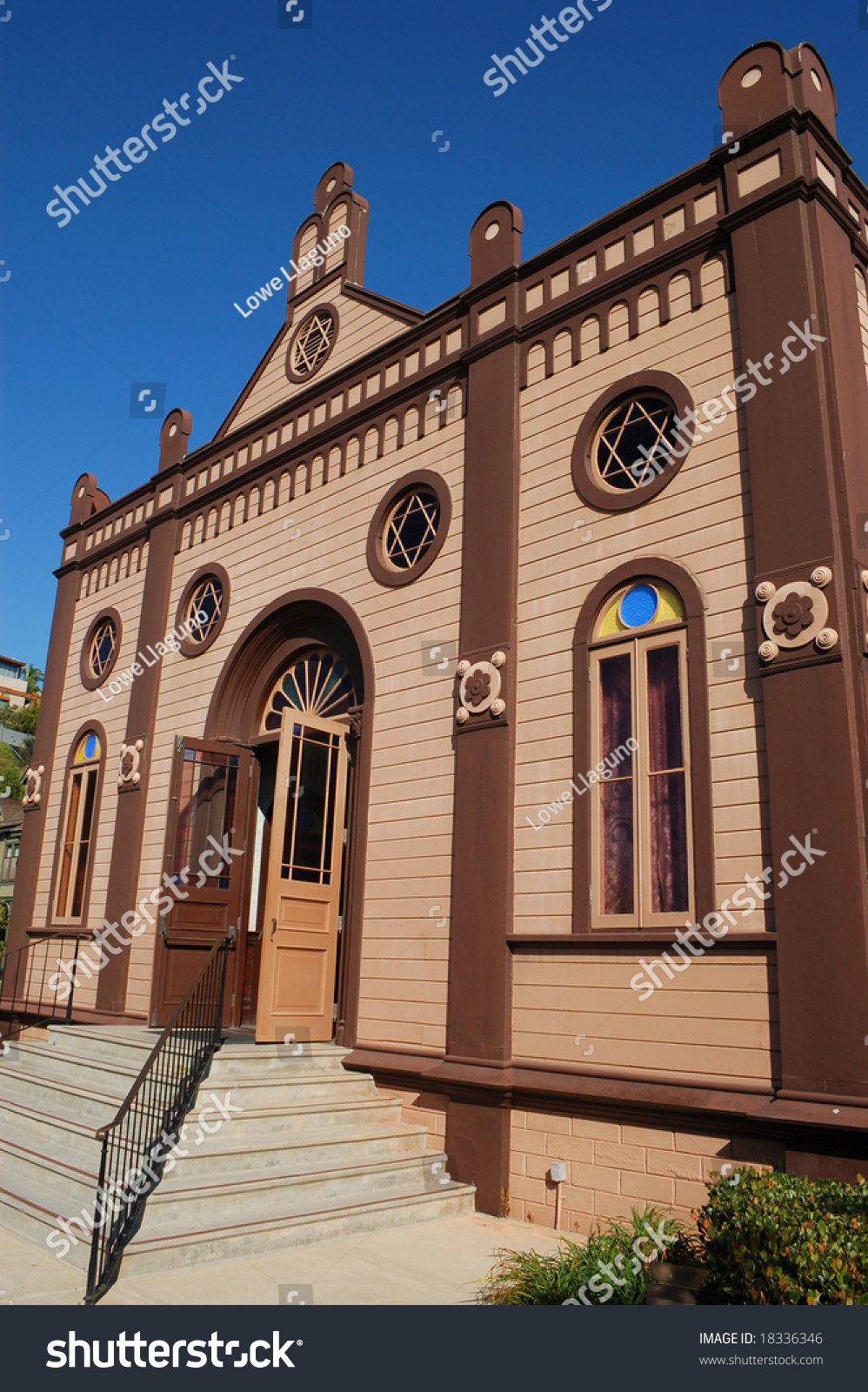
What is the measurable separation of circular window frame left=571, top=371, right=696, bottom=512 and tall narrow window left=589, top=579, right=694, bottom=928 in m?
0.70

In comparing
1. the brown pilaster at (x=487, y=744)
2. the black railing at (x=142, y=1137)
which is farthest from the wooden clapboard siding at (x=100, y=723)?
the brown pilaster at (x=487, y=744)

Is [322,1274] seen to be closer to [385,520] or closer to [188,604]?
[385,520]

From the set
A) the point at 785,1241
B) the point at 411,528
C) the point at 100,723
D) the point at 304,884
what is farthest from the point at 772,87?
the point at 100,723

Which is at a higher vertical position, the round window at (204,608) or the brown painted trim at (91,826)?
the round window at (204,608)

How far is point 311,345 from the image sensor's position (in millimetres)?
11531

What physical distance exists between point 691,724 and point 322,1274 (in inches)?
158

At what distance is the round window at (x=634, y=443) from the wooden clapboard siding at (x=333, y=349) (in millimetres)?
3388

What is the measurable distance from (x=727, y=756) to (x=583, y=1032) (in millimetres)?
2160

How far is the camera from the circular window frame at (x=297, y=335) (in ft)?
36.6

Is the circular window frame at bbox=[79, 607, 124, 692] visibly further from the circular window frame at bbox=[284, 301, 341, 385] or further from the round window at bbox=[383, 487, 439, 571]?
the round window at bbox=[383, 487, 439, 571]

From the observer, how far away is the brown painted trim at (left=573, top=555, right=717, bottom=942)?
20.8 feet

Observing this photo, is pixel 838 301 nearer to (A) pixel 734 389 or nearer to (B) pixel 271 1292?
(A) pixel 734 389

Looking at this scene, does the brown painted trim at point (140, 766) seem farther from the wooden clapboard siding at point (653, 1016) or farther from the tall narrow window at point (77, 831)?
the wooden clapboard siding at point (653, 1016)

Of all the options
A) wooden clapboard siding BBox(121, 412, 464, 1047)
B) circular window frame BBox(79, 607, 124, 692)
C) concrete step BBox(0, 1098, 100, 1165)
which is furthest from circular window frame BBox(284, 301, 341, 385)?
concrete step BBox(0, 1098, 100, 1165)
